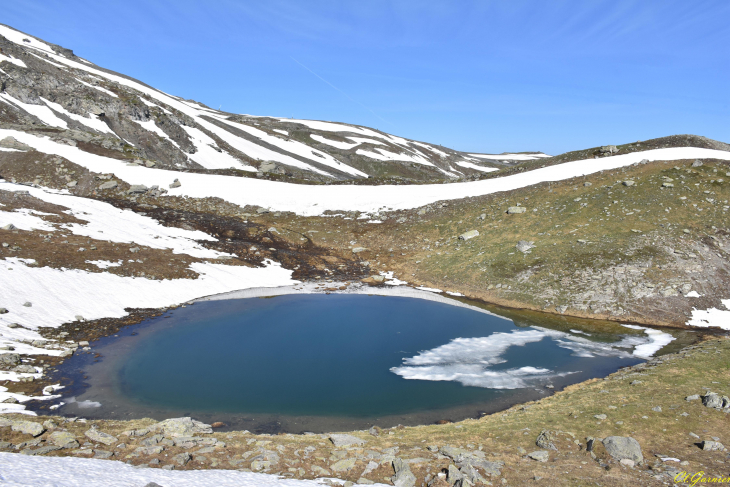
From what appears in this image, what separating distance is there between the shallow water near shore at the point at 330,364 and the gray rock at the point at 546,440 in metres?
3.71

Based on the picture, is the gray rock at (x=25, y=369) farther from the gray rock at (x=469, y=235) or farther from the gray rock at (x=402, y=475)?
the gray rock at (x=469, y=235)

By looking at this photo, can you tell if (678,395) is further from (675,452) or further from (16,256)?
(16,256)

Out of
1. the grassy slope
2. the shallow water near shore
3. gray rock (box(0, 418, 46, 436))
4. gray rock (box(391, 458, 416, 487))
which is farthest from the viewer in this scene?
the grassy slope

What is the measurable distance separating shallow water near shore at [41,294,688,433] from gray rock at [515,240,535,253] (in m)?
8.41

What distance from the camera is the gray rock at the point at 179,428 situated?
11211 millimetres

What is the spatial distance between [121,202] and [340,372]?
1428 inches

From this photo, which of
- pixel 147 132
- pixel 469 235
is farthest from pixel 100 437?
pixel 147 132

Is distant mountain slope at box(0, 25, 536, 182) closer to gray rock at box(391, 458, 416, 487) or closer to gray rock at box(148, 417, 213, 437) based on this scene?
gray rock at box(148, 417, 213, 437)

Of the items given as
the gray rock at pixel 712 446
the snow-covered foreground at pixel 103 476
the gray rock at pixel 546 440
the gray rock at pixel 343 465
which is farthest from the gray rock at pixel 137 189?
the gray rock at pixel 712 446

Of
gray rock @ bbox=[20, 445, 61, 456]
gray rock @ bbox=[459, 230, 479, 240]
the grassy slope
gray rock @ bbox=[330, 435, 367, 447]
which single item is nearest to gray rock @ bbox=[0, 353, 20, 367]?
gray rock @ bbox=[20, 445, 61, 456]

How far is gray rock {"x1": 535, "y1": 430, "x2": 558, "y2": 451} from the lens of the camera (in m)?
11.1

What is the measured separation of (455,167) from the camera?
459ft

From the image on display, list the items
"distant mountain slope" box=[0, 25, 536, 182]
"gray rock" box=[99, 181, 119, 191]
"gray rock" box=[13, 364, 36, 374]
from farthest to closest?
"distant mountain slope" box=[0, 25, 536, 182]
"gray rock" box=[99, 181, 119, 191]
"gray rock" box=[13, 364, 36, 374]

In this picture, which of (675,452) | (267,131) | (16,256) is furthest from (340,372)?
(267,131)
